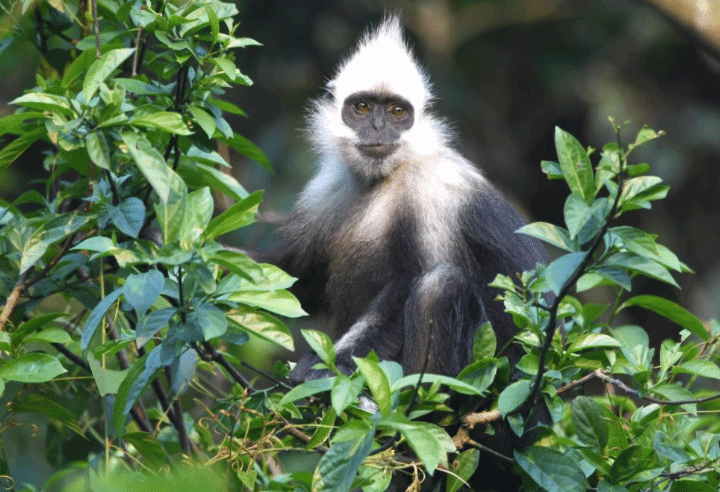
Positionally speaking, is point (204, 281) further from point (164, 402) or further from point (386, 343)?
point (386, 343)

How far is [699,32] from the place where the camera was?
17.1ft

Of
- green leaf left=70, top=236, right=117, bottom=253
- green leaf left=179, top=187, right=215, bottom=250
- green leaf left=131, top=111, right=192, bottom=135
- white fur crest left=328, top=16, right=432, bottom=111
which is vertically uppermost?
white fur crest left=328, top=16, right=432, bottom=111

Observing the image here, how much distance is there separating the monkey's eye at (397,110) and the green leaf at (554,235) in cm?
266

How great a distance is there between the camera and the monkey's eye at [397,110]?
512 centimetres

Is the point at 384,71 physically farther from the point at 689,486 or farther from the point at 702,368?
the point at 689,486

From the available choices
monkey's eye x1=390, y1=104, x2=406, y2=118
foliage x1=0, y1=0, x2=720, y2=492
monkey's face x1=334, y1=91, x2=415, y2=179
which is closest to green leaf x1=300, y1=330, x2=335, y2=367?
foliage x1=0, y1=0, x2=720, y2=492

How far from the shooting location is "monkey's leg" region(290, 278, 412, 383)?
4.10m

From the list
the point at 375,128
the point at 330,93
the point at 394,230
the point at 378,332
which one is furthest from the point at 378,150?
the point at 378,332

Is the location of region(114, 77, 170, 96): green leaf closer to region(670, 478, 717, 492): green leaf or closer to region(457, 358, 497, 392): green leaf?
region(457, 358, 497, 392): green leaf

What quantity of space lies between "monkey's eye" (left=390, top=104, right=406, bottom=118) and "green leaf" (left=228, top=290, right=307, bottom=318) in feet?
8.04

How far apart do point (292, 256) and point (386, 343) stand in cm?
110

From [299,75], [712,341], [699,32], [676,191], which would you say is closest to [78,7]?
[712,341]

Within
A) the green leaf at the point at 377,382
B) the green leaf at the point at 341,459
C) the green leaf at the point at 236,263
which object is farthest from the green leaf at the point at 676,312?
the green leaf at the point at 236,263

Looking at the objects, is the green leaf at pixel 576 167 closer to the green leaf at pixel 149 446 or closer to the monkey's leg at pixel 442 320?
the monkey's leg at pixel 442 320
